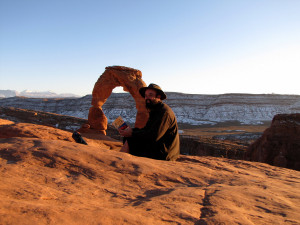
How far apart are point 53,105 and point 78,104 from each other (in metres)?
6.81

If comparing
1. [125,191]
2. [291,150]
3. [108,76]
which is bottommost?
[291,150]

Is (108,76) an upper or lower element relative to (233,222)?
upper

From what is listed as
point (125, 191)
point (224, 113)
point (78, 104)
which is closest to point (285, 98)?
point (224, 113)

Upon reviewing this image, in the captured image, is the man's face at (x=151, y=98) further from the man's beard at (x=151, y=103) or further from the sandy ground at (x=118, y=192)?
the sandy ground at (x=118, y=192)

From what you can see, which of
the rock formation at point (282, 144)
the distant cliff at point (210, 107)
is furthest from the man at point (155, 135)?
Result: the distant cliff at point (210, 107)

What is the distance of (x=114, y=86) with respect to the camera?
41.0 ft

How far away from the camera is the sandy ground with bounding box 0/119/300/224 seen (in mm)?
1479

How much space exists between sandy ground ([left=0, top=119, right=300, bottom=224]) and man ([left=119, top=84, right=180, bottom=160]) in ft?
2.05

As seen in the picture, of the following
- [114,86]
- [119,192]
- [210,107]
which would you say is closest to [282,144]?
[114,86]

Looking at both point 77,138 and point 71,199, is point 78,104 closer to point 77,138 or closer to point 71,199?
point 77,138

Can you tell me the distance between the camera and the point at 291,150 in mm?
8781

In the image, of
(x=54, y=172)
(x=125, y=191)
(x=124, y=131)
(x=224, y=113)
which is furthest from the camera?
(x=224, y=113)

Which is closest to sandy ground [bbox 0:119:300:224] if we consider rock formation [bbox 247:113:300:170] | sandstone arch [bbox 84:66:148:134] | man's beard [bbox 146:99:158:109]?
man's beard [bbox 146:99:158:109]

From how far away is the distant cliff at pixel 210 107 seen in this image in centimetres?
4353
